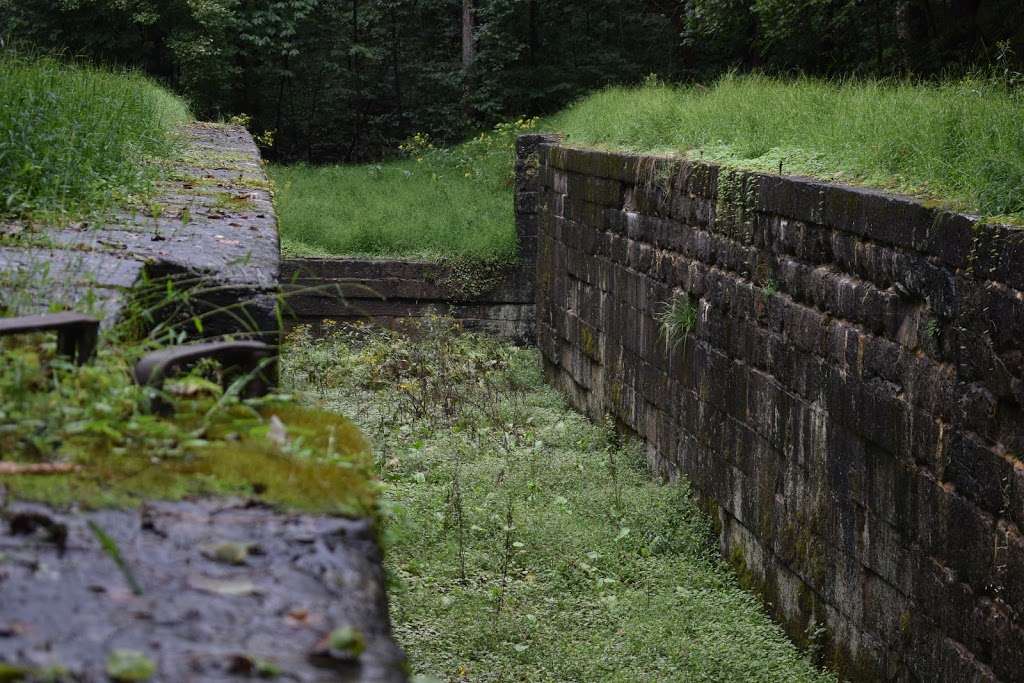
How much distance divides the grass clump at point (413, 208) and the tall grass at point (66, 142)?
23.2ft

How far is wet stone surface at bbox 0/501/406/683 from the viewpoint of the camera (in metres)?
1.52

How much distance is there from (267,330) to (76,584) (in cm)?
163

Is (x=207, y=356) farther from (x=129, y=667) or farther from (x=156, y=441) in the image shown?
(x=129, y=667)

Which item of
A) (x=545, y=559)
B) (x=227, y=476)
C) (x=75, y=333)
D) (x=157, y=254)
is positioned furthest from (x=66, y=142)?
(x=227, y=476)

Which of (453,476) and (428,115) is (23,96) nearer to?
(453,476)

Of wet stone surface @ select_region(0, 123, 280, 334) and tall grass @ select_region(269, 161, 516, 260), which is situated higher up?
wet stone surface @ select_region(0, 123, 280, 334)

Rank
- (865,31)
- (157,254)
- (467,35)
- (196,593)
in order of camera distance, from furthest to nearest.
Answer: (467,35)
(865,31)
(157,254)
(196,593)

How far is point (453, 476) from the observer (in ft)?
27.0

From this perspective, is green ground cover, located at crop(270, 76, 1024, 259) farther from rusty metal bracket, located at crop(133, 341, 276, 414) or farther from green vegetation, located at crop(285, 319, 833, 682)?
rusty metal bracket, located at crop(133, 341, 276, 414)

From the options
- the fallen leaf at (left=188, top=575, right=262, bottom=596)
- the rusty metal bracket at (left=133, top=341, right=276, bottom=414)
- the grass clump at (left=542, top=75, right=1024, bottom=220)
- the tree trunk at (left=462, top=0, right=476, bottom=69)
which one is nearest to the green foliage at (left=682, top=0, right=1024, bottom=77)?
the grass clump at (left=542, top=75, right=1024, bottom=220)

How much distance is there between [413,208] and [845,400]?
12.7m

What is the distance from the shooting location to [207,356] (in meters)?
2.57

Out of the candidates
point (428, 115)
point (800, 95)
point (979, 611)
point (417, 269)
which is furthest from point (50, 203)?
point (428, 115)

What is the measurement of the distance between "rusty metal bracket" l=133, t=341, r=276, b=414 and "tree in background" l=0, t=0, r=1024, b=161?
2061 cm
